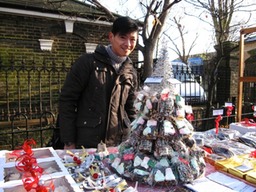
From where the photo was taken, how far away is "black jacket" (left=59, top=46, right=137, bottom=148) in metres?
1.90

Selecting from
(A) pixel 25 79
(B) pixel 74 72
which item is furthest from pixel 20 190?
(A) pixel 25 79

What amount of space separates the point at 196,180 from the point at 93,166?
0.57 meters

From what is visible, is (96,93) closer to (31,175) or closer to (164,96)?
(164,96)

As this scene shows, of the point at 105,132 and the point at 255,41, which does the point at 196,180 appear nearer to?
the point at 105,132

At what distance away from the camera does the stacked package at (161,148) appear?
4.11 feet

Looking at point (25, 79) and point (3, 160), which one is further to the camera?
point (25, 79)

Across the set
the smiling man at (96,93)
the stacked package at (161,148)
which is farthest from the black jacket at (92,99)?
the stacked package at (161,148)

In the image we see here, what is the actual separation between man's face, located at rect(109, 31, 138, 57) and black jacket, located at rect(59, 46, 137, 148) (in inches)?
4.7

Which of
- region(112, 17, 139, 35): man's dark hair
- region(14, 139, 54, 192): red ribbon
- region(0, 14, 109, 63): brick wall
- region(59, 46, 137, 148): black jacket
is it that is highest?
region(0, 14, 109, 63): brick wall

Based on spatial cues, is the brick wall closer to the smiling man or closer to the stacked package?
the smiling man

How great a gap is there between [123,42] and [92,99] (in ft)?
1.67

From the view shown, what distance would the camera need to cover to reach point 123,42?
1866mm

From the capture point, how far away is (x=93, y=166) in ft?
4.46

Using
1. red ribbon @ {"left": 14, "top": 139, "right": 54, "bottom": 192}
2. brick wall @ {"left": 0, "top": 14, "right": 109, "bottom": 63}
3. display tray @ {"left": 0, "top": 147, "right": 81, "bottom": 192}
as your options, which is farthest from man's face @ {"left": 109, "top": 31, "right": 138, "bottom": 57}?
brick wall @ {"left": 0, "top": 14, "right": 109, "bottom": 63}
